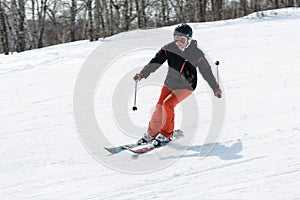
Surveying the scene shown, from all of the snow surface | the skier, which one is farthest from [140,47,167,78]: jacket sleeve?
the snow surface

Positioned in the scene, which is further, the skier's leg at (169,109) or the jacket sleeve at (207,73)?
the jacket sleeve at (207,73)

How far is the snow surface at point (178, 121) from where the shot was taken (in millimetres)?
3824

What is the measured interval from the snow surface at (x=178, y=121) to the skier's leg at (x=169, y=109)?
384mm

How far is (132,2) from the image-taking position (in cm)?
2683

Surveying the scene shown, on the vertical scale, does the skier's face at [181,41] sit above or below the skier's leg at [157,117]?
above

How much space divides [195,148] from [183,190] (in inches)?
44.0

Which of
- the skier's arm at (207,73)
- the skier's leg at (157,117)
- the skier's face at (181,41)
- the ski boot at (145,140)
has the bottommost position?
the ski boot at (145,140)

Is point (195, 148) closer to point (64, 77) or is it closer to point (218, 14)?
point (64, 77)

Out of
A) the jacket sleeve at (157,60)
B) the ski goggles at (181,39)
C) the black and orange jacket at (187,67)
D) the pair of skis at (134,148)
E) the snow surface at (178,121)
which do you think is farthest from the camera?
the jacket sleeve at (157,60)

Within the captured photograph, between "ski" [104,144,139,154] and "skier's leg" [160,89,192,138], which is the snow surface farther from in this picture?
"skier's leg" [160,89,192,138]

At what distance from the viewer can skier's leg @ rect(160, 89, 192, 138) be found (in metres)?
4.87

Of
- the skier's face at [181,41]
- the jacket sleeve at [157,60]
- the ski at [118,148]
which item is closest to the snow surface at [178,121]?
Answer: the ski at [118,148]

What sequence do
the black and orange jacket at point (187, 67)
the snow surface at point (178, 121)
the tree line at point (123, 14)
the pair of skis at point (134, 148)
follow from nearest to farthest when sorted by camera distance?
1. the snow surface at point (178, 121)
2. the pair of skis at point (134, 148)
3. the black and orange jacket at point (187, 67)
4. the tree line at point (123, 14)

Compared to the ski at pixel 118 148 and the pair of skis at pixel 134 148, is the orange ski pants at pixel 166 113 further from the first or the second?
the ski at pixel 118 148
